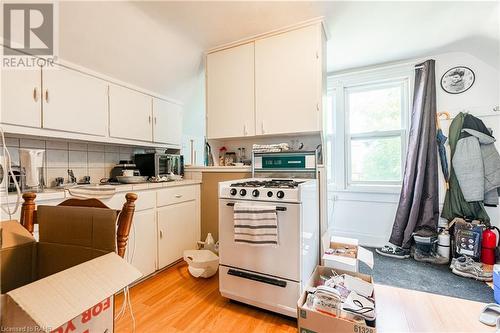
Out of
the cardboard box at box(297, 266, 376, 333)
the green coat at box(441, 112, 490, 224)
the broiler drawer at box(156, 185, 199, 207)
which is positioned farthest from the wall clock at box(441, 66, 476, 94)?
the broiler drawer at box(156, 185, 199, 207)

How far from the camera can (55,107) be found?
182 centimetres

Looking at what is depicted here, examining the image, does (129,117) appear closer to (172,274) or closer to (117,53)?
(117,53)

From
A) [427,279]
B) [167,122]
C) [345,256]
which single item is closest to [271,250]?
[345,256]

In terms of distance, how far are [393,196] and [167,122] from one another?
3.01 metres

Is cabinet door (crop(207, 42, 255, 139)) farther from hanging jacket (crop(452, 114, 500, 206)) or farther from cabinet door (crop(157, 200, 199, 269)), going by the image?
hanging jacket (crop(452, 114, 500, 206))

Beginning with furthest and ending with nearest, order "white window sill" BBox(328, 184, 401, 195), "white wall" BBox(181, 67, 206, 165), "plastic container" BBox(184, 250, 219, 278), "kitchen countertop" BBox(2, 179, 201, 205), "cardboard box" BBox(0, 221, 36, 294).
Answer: "white wall" BBox(181, 67, 206, 165)
"white window sill" BBox(328, 184, 401, 195)
"plastic container" BBox(184, 250, 219, 278)
"kitchen countertop" BBox(2, 179, 201, 205)
"cardboard box" BBox(0, 221, 36, 294)

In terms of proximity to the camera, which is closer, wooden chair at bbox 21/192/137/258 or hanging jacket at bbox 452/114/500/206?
wooden chair at bbox 21/192/137/258

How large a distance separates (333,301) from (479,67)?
3060mm

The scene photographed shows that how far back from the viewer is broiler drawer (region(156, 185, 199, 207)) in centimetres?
223

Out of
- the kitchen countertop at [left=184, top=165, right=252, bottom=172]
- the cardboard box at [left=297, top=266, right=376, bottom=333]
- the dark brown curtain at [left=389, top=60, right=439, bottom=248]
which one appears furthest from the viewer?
the dark brown curtain at [left=389, top=60, right=439, bottom=248]

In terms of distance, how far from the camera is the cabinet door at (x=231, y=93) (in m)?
2.49

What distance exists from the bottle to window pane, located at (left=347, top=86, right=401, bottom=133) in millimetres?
1439

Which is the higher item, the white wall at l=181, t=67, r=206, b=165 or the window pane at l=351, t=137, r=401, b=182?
the white wall at l=181, t=67, r=206, b=165

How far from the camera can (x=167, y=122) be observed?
2848 millimetres
